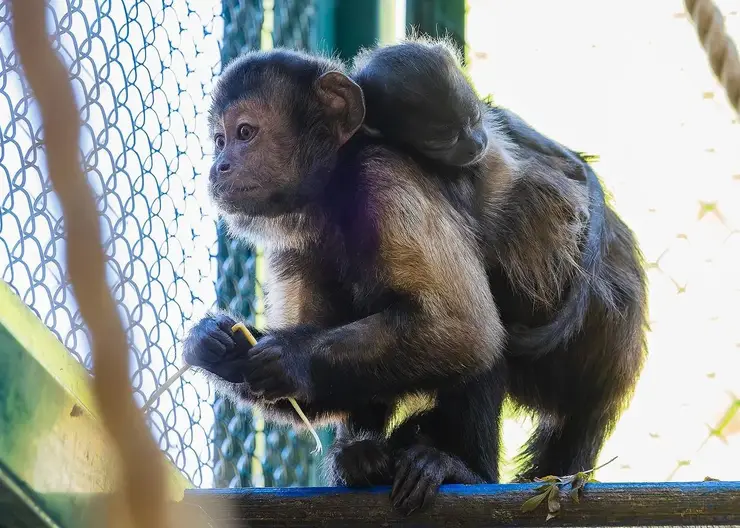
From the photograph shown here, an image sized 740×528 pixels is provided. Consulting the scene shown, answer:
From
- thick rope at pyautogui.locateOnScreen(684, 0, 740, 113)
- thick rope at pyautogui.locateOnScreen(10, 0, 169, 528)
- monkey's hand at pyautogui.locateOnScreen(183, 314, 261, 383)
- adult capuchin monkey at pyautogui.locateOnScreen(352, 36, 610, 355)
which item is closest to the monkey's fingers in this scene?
monkey's hand at pyautogui.locateOnScreen(183, 314, 261, 383)

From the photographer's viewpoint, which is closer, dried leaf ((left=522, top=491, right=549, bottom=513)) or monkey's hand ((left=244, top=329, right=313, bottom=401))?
dried leaf ((left=522, top=491, right=549, bottom=513))

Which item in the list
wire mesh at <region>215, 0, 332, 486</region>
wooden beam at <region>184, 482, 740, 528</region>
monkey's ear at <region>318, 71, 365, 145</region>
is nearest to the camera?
wooden beam at <region>184, 482, 740, 528</region>

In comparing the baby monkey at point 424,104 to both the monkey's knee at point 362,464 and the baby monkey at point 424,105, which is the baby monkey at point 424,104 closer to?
the baby monkey at point 424,105

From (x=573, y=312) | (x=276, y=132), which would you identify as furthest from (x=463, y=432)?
(x=276, y=132)

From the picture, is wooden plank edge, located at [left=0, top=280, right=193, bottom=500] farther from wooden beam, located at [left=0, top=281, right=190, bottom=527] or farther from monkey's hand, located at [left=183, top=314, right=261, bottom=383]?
monkey's hand, located at [left=183, top=314, right=261, bottom=383]

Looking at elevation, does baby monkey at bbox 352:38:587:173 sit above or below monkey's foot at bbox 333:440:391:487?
above

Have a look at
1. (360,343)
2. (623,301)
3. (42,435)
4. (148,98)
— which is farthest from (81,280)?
(623,301)

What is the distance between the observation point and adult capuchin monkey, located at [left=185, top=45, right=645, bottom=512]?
2.98m

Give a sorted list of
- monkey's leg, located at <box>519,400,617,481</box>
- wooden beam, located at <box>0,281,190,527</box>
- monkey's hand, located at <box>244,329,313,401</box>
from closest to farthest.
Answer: wooden beam, located at <box>0,281,190,527</box>
monkey's hand, located at <box>244,329,313,401</box>
monkey's leg, located at <box>519,400,617,481</box>

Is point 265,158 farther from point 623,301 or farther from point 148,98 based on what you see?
point 623,301

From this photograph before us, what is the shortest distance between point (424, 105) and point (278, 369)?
1.09 metres

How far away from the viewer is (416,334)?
9.91ft

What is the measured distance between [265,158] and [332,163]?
237mm

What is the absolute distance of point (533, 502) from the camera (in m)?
2.42
